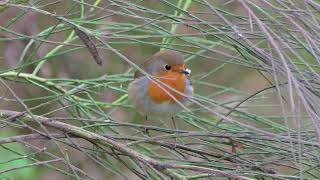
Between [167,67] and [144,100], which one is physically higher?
[167,67]

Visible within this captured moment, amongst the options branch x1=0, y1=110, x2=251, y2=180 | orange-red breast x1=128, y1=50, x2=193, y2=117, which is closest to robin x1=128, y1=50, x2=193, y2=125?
orange-red breast x1=128, y1=50, x2=193, y2=117

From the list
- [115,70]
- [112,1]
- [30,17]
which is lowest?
[115,70]

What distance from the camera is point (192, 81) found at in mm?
2488

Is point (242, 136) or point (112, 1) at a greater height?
point (112, 1)

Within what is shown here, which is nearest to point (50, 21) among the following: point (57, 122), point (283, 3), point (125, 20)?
point (125, 20)

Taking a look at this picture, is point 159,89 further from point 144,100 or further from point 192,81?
point 192,81

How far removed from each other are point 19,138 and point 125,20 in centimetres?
190

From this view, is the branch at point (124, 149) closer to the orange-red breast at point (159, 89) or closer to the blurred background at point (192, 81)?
the blurred background at point (192, 81)

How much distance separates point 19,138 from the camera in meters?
1.77

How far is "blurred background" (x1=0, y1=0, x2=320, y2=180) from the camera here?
136 cm

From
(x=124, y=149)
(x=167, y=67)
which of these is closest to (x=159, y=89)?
(x=167, y=67)

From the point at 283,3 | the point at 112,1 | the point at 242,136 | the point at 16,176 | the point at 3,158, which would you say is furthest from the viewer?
the point at 16,176

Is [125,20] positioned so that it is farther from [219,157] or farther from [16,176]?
[219,157]

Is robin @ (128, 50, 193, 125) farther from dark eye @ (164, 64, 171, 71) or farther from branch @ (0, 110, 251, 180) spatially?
branch @ (0, 110, 251, 180)
